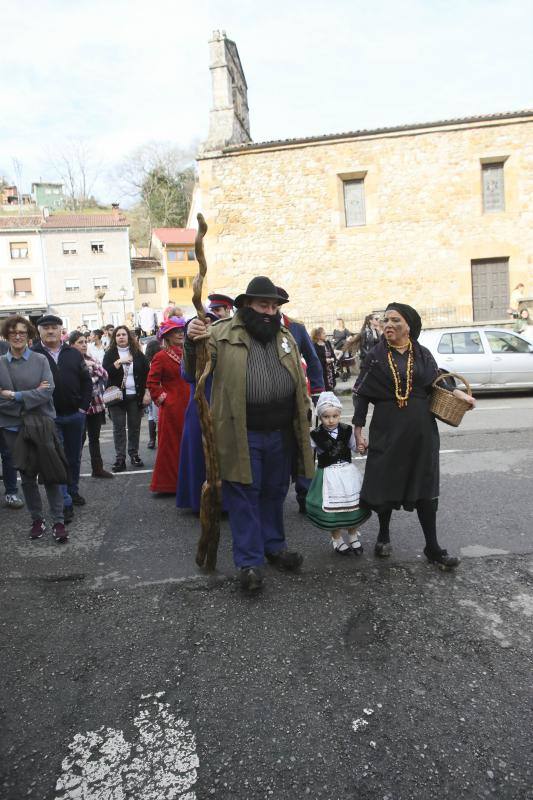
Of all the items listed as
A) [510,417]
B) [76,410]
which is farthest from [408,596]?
[510,417]

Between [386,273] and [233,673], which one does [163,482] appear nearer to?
[233,673]

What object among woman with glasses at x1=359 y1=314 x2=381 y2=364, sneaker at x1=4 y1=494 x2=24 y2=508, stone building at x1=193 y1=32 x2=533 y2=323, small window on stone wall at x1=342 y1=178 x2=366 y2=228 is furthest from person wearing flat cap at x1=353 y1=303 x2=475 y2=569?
small window on stone wall at x1=342 y1=178 x2=366 y2=228

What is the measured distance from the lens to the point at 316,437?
463cm

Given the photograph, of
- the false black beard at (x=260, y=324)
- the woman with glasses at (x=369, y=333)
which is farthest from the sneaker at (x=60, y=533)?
the woman with glasses at (x=369, y=333)

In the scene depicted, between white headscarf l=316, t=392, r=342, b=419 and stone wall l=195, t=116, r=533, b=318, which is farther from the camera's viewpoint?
stone wall l=195, t=116, r=533, b=318

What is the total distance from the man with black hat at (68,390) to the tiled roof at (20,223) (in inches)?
1731

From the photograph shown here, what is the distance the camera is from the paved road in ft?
8.04

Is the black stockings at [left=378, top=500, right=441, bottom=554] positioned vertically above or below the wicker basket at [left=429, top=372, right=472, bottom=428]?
below

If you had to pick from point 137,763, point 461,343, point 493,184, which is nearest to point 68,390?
point 137,763

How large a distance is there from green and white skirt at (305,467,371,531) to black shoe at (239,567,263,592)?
69cm

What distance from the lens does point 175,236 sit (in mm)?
51281

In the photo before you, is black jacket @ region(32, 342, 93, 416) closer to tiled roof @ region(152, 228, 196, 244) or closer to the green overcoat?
the green overcoat

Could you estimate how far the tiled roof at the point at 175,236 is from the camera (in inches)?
1981

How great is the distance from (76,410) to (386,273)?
59.4 feet
